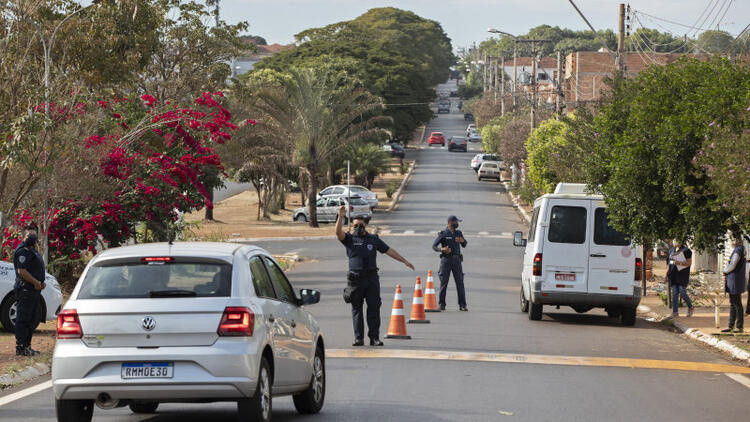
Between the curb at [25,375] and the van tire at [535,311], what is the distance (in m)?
9.63

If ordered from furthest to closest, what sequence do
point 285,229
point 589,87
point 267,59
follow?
point 589,87, point 267,59, point 285,229

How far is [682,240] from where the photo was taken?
62.3 feet

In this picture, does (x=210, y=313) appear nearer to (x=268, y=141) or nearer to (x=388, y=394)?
(x=388, y=394)

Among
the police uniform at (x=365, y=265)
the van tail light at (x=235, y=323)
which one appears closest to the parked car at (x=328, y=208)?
the police uniform at (x=365, y=265)

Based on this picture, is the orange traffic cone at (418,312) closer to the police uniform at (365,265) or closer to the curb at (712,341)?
the police uniform at (365,265)

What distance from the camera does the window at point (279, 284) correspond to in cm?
986

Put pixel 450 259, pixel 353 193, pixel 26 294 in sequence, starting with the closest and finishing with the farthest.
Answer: pixel 26 294, pixel 450 259, pixel 353 193

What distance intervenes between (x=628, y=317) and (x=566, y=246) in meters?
1.94

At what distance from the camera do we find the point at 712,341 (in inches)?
705

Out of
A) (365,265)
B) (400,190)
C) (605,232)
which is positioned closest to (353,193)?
(400,190)

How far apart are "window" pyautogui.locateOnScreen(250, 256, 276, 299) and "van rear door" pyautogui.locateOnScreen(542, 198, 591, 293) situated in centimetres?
1101

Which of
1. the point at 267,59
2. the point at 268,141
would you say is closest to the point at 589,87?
the point at 267,59

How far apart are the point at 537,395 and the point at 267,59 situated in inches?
3420

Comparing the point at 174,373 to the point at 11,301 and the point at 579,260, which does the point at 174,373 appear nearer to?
the point at 11,301
